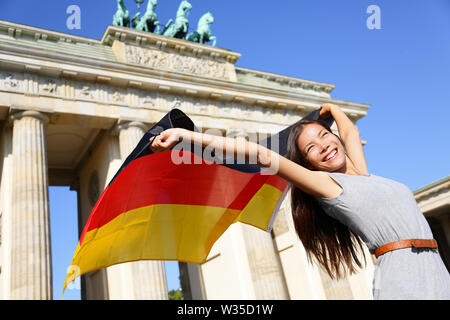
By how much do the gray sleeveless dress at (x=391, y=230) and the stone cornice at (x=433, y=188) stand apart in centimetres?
2731

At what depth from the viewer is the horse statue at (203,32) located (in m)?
27.0

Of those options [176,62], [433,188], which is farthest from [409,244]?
[433,188]

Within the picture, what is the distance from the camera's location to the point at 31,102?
17594 millimetres

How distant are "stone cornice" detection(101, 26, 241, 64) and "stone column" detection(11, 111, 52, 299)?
6.87 m

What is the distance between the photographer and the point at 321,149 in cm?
286

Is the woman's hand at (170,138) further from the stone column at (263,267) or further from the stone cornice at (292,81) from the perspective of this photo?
the stone cornice at (292,81)

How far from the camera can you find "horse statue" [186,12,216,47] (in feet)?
88.7

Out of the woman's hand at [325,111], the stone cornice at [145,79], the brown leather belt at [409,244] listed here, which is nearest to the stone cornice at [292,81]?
the stone cornice at [145,79]

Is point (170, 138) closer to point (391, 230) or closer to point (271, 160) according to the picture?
point (271, 160)

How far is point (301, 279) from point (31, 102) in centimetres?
1676

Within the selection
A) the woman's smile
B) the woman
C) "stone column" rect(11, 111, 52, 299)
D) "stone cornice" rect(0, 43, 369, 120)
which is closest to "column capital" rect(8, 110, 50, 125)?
"stone column" rect(11, 111, 52, 299)

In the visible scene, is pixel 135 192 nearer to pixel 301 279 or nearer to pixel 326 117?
pixel 326 117

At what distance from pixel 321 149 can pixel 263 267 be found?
17.9 m
